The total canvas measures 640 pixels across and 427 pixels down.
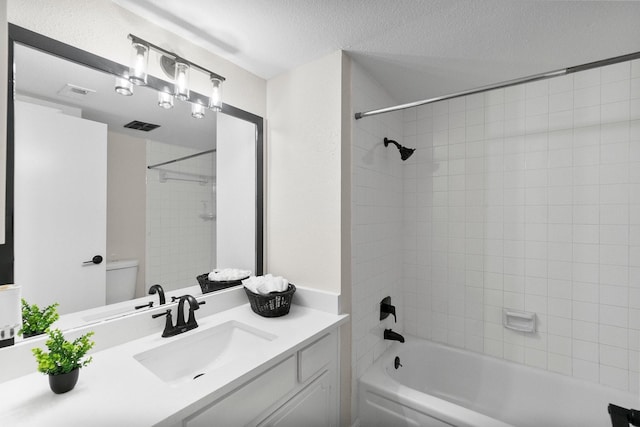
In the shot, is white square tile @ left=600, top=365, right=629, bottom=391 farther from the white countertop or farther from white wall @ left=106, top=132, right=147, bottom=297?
white wall @ left=106, top=132, right=147, bottom=297

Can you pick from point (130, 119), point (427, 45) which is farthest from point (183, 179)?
point (427, 45)

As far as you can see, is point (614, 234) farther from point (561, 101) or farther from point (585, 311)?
point (561, 101)

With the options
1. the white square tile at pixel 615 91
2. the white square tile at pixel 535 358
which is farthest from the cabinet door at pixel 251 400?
the white square tile at pixel 615 91

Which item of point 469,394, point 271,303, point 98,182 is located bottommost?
point 469,394

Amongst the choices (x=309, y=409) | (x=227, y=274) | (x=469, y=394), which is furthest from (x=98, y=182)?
(x=469, y=394)

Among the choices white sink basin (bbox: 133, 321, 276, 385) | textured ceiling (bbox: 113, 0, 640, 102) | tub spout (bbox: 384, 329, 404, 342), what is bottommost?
tub spout (bbox: 384, 329, 404, 342)

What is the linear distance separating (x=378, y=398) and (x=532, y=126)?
Result: 6.62 ft

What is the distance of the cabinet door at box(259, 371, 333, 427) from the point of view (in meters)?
1.24

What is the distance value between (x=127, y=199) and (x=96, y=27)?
72 centimetres

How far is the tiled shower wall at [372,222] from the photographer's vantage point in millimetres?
1784

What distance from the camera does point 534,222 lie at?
77.5 inches

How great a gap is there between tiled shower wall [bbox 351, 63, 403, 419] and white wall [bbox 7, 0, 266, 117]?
967mm

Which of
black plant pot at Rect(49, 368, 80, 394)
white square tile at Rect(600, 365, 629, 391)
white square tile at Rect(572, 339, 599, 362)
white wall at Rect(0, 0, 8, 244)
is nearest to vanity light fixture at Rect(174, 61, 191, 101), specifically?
white wall at Rect(0, 0, 8, 244)

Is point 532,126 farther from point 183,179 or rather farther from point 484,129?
point 183,179
